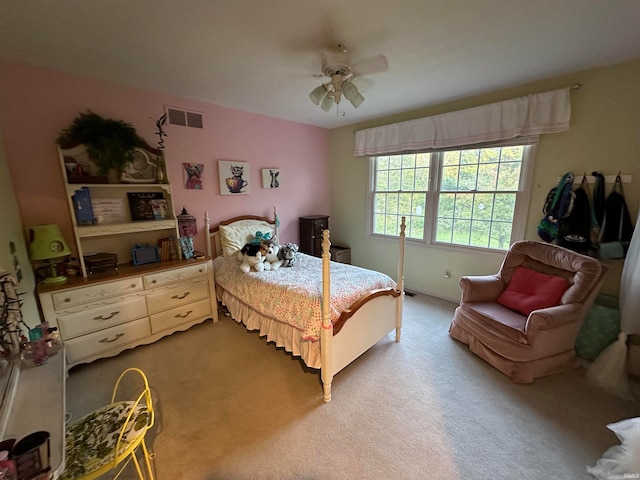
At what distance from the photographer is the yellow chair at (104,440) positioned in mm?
1036

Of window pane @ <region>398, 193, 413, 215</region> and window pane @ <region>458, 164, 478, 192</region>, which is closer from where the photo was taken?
window pane @ <region>458, 164, 478, 192</region>

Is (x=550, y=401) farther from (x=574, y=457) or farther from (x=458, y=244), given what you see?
(x=458, y=244)

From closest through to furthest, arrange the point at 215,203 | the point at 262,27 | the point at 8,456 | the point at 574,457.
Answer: the point at 8,456
the point at 574,457
the point at 262,27
the point at 215,203

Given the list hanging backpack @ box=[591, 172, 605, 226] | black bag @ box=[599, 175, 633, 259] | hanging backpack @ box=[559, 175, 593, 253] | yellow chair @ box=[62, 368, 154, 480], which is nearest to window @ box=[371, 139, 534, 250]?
hanging backpack @ box=[559, 175, 593, 253]

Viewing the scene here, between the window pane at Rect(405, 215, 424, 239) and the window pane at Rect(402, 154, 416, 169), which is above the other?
the window pane at Rect(402, 154, 416, 169)

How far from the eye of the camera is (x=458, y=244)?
333cm

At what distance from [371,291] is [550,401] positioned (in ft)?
4.78

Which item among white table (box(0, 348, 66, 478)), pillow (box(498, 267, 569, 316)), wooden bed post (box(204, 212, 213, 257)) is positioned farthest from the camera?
wooden bed post (box(204, 212, 213, 257))

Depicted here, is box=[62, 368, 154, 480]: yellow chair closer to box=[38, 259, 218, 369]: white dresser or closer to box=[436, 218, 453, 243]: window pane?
box=[38, 259, 218, 369]: white dresser

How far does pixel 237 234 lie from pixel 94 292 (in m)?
1.50

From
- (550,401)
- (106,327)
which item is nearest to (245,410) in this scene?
(106,327)

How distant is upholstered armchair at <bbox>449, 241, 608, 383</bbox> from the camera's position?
1982mm

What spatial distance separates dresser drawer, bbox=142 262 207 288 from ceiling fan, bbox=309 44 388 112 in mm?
2058

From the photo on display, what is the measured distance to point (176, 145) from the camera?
114 inches
